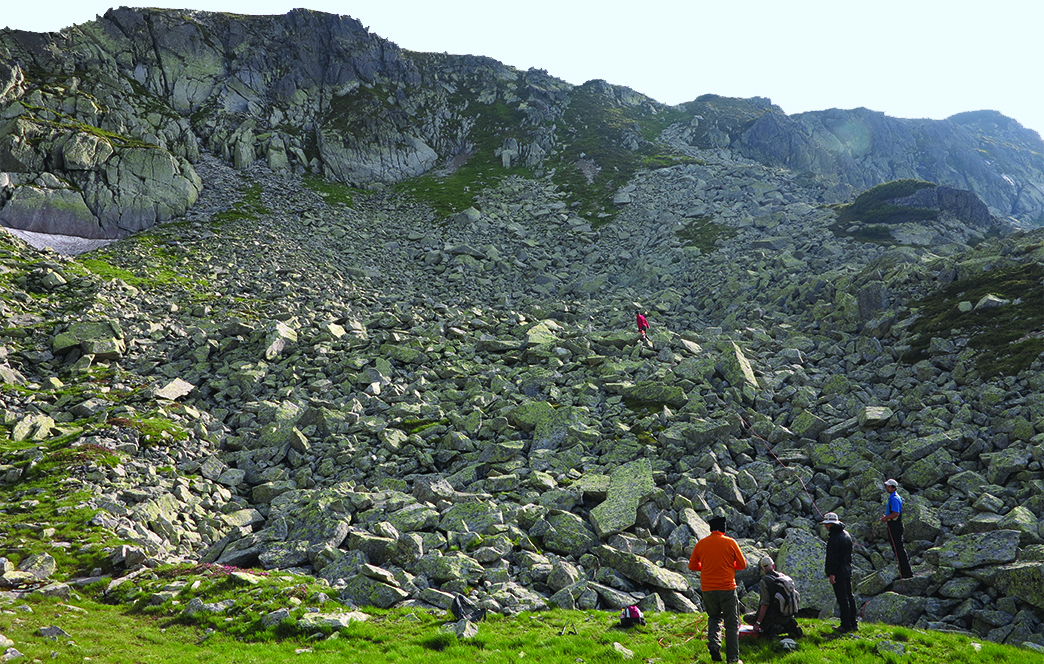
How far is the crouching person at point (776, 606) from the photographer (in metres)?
10.6

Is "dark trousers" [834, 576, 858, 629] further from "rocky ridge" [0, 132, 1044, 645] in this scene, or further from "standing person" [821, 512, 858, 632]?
"rocky ridge" [0, 132, 1044, 645]

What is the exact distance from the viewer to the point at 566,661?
9.72 metres


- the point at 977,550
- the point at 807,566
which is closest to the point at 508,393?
the point at 807,566

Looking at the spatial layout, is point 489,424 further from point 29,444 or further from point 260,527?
point 29,444

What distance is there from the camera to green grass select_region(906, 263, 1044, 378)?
66.7ft

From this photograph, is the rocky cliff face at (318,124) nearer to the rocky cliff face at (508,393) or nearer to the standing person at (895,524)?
the rocky cliff face at (508,393)

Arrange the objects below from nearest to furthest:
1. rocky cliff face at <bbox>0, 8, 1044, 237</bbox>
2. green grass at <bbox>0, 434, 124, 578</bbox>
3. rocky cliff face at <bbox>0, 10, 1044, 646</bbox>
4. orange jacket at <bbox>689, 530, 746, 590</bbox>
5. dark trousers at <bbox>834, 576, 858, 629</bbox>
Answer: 1. orange jacket at <bbox>689, 530, 746, 590</bbox>
2. dark trousers at <bbox>834, 576, 858, 629</bbox>
3. green grass at <bbox>0, 434, 124, 578</bbox>
4. rocky cliff face at <bbox>0, 10, 1044, 646</bbox>
5. rocky cliff face at <bbox>0, 8, 1044, 237</bbox>

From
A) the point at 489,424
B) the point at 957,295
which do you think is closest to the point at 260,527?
the point at 489,424

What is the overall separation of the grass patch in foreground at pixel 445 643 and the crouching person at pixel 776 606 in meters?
0.28

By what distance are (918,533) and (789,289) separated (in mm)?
24764

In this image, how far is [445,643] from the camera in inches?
414

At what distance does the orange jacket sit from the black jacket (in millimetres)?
2585

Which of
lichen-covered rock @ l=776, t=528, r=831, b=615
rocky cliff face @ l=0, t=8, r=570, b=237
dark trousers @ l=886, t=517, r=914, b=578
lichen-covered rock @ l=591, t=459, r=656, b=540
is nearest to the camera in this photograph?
lichen-covered rock @ l=776, t=528, r=831, b=615

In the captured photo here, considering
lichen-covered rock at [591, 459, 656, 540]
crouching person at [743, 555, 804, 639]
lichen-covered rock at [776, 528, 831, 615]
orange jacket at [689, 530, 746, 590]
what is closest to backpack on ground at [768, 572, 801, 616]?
crouching person at [743, 555, 804, 639]
